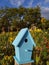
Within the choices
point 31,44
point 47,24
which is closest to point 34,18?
point 47,24

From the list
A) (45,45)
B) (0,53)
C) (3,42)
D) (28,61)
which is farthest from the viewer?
(3,42)

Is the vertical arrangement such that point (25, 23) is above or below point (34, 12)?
below

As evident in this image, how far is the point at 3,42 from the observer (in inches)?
189

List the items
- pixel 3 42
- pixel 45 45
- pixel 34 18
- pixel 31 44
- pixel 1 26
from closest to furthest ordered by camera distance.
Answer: pixel 31 44 → pixel 45 45 → pixel 3 42 → pixel 1 26 → pixel 34 18

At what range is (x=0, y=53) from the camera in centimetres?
449

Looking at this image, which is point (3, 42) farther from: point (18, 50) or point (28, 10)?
point (28, 10)

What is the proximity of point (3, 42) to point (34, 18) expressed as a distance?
10729 millimetres

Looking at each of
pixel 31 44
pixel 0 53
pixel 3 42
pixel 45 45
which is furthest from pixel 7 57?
pixel 31 44

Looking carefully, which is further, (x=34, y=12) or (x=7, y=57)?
(x=34, y=12)

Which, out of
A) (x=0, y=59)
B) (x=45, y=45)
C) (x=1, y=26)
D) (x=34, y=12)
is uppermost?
(x=34, y=12)

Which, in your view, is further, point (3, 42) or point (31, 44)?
point (3, 42)

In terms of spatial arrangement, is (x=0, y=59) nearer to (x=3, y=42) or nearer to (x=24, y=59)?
(x=3, y=42)

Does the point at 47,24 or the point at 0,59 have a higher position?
the point at 47,24

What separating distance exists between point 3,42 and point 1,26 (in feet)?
29.3
